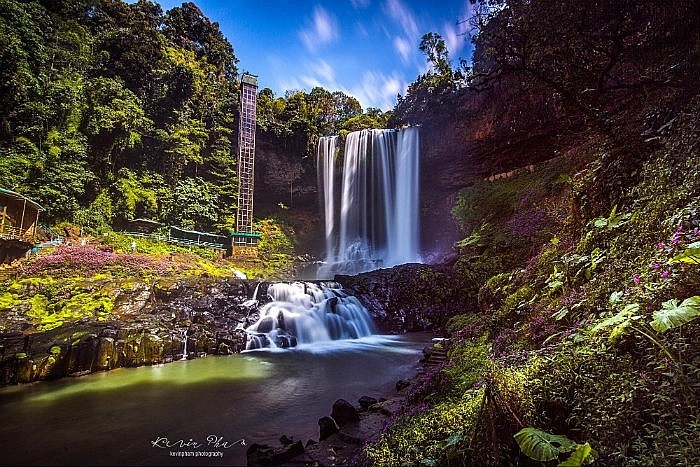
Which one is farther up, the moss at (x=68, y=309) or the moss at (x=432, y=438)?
the moss at (x=68, y=309)

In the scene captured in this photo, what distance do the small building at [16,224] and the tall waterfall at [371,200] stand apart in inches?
587

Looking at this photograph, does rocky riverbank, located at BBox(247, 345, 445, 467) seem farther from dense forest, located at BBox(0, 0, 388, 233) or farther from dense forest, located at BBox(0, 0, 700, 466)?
dense forest, located at BBox(0, 0, 388, 233)

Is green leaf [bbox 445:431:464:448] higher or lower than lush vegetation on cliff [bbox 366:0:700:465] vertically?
lower

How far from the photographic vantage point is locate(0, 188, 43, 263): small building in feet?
40.0

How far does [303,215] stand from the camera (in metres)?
26.4

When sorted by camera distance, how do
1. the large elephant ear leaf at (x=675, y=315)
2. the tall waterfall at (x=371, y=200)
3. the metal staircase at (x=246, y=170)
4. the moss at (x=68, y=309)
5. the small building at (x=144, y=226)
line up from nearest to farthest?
1. the large elephant ear leaf at (x=675, y=315)
2. the moss at (x=68, y=309)
3. the small building at (x=144, y=226)
4. the tall waterfall at (x=371, y=200)
5. the metal staircase at (x=246, y=170)

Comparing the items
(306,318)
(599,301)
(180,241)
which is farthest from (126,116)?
(599,301)

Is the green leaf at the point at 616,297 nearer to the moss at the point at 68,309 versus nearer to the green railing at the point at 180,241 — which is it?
the moss at the point at 68,309

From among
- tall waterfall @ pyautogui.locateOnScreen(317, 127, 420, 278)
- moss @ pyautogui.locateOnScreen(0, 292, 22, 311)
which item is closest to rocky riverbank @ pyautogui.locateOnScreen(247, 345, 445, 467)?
moss @ pyautogui.locateOnScreen(0, 292, 22, 311)

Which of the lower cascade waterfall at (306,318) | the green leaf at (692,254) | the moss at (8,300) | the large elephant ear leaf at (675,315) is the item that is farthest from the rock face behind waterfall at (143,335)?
the green leaf at (692,254)

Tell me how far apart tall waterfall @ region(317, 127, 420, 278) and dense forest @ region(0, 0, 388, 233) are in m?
3.68

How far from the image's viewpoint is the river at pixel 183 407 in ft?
12.2

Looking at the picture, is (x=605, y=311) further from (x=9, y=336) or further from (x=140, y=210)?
(x=140, y=210)

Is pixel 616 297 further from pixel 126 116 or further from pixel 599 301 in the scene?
pixel 126 116
